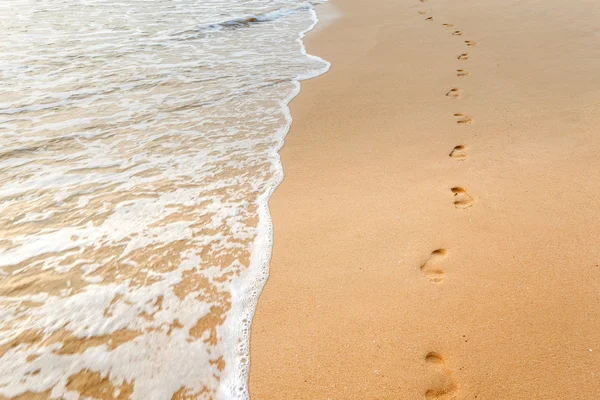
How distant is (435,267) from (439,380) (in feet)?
2.22

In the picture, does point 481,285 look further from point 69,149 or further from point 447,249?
point 69,149

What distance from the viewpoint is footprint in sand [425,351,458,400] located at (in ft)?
5.30

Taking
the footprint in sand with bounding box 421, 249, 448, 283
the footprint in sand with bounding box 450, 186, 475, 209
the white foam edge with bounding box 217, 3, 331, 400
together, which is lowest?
the white foam edge with bounding box 217, 3, 331, 400

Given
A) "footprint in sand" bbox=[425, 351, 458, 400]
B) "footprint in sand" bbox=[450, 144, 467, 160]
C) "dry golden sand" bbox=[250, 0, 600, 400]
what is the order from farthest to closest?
"footprint in sand" bbox=[450, 144, 467, 160]
"dry golden sand" bbox=[250, 0, 600, 400]
"footprint in sand" bbox=[425, 351, 458, 400]

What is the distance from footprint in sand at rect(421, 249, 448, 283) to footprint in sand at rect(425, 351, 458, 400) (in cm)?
47

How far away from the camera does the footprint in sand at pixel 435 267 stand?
214 cm

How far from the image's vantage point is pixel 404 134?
355 cm

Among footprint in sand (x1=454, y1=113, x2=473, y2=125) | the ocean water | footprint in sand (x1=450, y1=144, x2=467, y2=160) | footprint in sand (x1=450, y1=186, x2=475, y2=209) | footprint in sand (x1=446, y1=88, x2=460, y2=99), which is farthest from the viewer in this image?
footprint in sand (x1=446, y1=88, x2=460, y2=99)

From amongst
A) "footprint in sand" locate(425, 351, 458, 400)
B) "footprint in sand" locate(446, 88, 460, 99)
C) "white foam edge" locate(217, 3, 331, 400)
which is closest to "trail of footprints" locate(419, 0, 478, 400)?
"footprint in sand" locate(425, 351, 458, 400)

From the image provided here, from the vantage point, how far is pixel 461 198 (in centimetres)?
267

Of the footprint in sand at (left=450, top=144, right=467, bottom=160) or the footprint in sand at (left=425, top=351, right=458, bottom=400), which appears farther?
the footprint in sand at (left=450, top=144, right=467, bottom=160)

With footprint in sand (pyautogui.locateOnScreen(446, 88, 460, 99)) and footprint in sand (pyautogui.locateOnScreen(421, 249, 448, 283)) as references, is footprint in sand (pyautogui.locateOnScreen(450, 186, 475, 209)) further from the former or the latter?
footprint in sand (pyautogui.locateOnScreen(446, 88, 460, 99))

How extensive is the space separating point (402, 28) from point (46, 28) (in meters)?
6.68

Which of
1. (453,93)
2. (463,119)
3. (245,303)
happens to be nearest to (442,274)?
(245,303)
